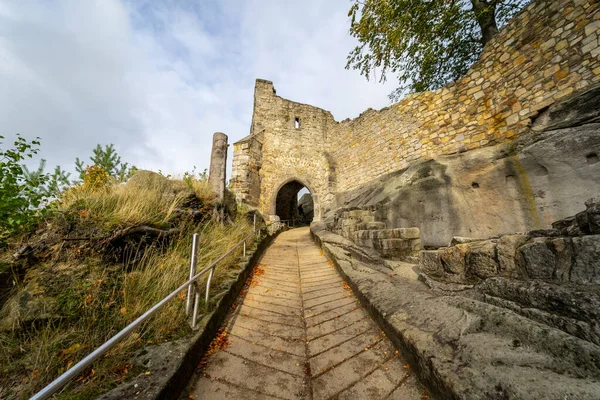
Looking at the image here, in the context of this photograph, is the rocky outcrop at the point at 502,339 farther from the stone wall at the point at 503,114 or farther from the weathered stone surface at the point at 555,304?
the stone wall at the point at 503,114

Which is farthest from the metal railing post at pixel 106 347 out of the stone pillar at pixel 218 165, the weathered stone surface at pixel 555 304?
the stone pillar at pixel 218 165

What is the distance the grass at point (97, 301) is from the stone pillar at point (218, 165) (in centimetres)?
214

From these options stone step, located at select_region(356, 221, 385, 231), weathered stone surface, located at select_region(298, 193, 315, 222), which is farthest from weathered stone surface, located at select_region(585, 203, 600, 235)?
weathered stone surface, located at select_region(298, 193, 315, 222)

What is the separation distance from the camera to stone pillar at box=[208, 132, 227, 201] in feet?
17.1

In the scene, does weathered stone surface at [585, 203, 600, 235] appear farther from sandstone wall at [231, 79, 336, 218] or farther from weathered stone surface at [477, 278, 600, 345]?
sandstone wall at [231, 79, 336, 218]

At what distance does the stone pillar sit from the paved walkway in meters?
3.19

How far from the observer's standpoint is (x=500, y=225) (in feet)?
10.6

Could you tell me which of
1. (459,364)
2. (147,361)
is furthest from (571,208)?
(147,361)

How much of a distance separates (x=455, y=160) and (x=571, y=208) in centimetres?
169

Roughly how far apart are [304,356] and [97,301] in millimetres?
1777

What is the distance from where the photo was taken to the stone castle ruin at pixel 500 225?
40.1 inches

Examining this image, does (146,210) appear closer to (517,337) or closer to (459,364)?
(459,364)

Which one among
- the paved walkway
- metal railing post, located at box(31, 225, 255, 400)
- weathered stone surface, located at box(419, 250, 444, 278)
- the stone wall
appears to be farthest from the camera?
the stone wall

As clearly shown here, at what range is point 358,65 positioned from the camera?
705 cm
